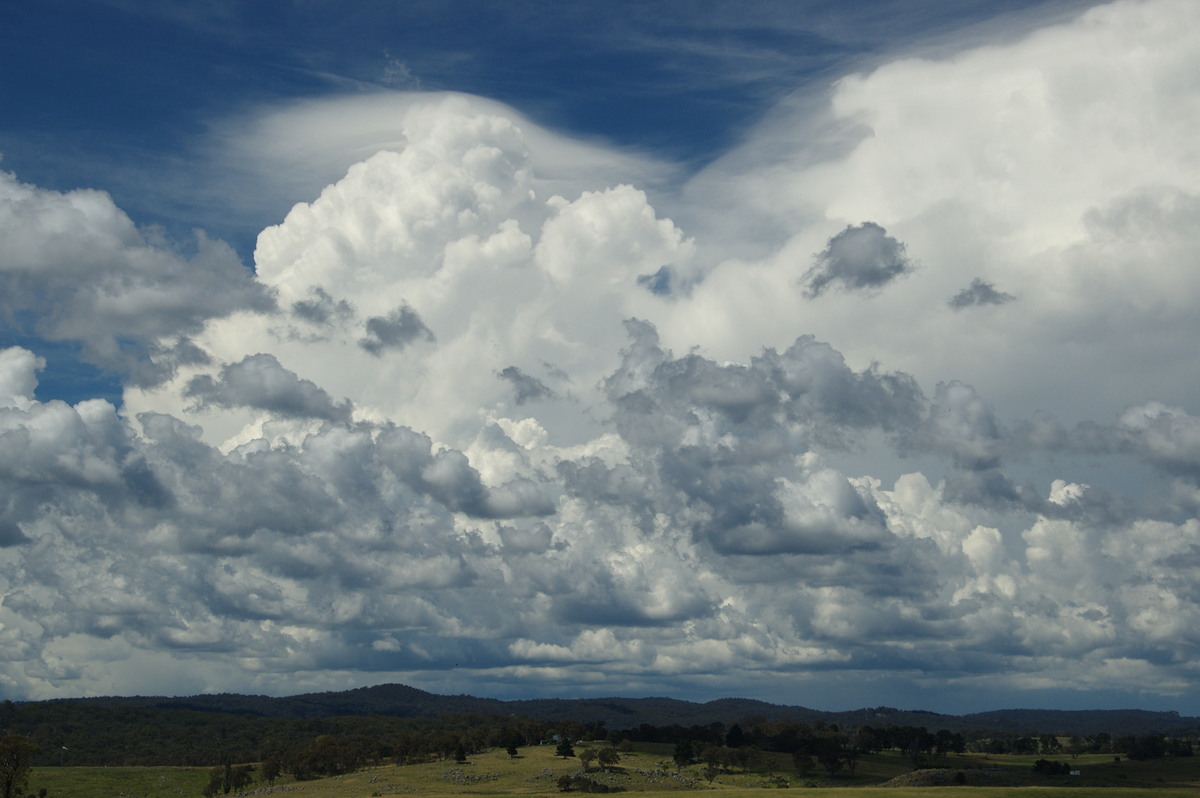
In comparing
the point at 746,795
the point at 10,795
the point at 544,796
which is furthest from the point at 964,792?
the point at 10,795

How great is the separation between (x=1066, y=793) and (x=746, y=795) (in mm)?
55884

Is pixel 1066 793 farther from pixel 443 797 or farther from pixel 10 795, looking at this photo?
pixel 10 795

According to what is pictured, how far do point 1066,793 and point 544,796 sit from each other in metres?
93.1

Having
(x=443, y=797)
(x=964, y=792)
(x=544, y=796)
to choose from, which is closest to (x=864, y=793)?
(x=964, y=792)

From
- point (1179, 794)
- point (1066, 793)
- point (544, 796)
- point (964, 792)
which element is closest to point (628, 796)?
point (544, 796)

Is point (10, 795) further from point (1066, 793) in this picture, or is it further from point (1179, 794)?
point (1179, 794)

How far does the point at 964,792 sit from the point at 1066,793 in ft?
56.1

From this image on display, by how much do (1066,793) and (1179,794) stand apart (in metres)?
25.5

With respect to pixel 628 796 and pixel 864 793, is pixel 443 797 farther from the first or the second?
pixel 864 793

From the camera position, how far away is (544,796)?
198 m

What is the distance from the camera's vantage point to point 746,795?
Result: 193375 mm

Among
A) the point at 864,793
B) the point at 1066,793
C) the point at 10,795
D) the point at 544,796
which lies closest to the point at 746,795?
the point at 864,793

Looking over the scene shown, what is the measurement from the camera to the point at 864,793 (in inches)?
7451

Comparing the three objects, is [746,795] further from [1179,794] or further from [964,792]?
[1179,794]
